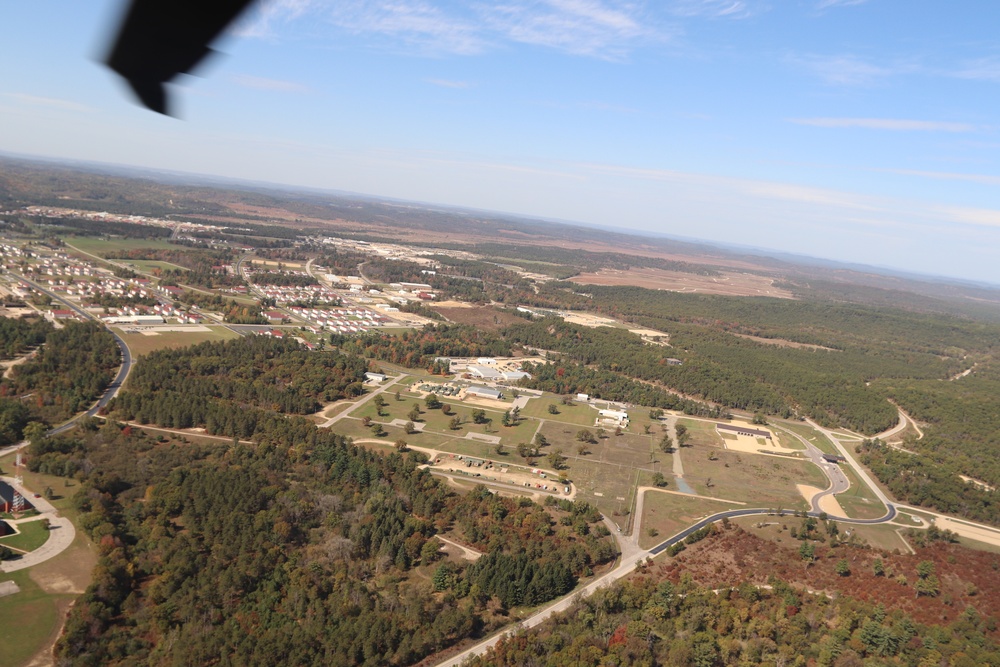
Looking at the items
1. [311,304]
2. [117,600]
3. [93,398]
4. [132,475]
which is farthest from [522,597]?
[311,304]

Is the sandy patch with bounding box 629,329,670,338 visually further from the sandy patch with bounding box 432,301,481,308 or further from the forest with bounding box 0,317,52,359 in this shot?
the forest with bounding box 0,317,52,359

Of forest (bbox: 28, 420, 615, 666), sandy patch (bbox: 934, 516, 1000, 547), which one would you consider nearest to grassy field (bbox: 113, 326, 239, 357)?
forest (bbox: 28, 420, 615, 666)

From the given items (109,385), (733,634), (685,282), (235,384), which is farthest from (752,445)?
(685,282)

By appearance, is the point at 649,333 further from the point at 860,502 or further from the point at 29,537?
the point at 29,537

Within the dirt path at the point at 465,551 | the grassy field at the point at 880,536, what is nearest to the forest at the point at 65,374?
the dirt path at the point at 465,551

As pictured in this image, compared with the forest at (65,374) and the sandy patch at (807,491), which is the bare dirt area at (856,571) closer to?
the sandy patch at (807,491)

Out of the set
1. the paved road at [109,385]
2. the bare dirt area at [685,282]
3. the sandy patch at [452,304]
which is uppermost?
the bare dirt area at [685,282]

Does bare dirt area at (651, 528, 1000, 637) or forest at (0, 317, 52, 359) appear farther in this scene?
forest at (0, 317, 52, 359)
